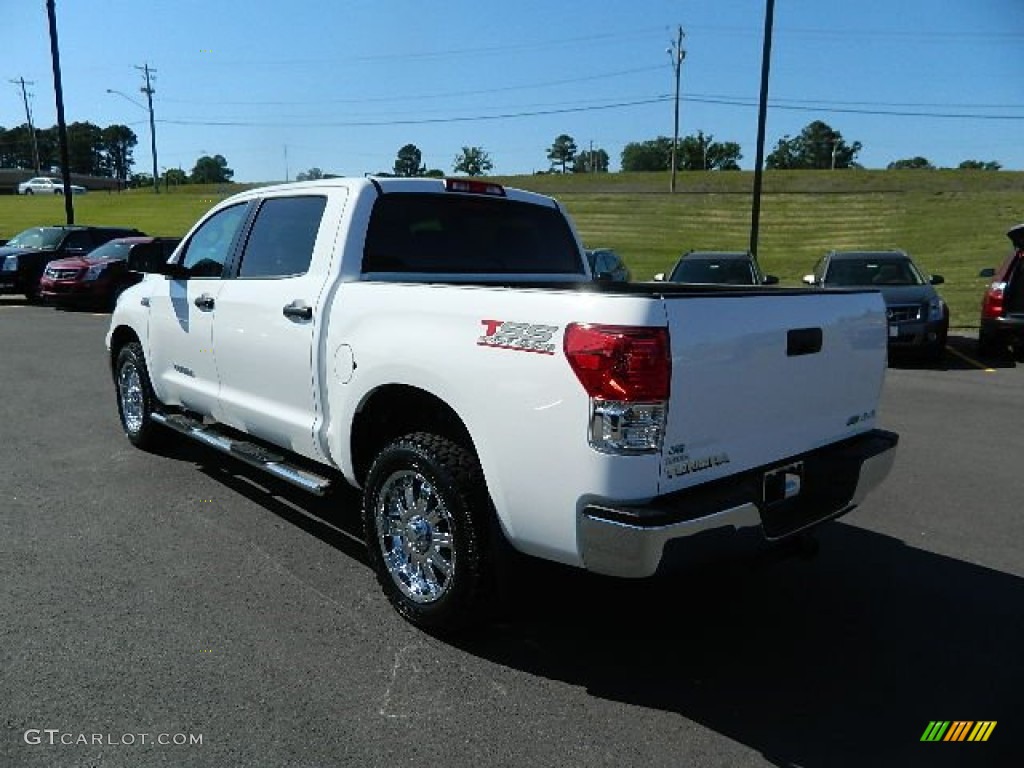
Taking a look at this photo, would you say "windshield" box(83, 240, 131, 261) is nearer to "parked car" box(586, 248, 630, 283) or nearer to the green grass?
"parked car" box(586, 248, 630, 283)

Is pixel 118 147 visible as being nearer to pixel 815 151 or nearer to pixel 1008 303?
pixel 815 151

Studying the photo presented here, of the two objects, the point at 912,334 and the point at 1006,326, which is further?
the point at 1006,326

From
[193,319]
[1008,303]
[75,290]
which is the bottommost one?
[75,290]

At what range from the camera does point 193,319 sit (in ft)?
17.0

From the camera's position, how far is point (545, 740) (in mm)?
2795

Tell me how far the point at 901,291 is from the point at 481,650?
10000mm

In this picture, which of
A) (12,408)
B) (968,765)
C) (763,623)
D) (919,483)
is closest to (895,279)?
(919,483)

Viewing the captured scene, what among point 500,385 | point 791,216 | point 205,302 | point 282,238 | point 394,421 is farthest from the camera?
point 791,216

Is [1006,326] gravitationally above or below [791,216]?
below

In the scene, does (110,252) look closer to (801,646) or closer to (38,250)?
(38,250)

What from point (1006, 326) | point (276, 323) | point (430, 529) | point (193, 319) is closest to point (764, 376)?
point (430, 529)

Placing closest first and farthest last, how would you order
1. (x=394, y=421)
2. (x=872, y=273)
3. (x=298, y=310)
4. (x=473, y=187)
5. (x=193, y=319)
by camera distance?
(x=394, y=421), (x=298, y=310), (x=473, y=187), (x=193, y=319), (x=872, y=273)

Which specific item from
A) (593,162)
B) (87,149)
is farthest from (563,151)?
(87,149)

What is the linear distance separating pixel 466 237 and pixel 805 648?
8.90 feet
